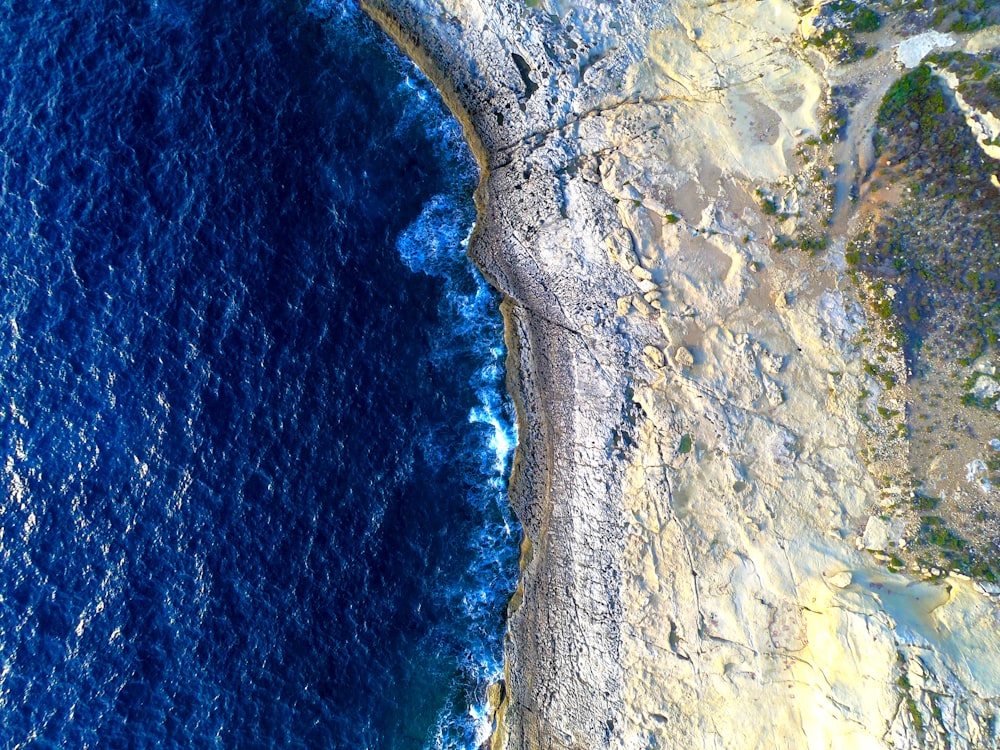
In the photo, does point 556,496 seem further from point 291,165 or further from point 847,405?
point 291,165

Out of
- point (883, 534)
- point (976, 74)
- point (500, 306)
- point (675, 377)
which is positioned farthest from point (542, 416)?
point (976, 74)

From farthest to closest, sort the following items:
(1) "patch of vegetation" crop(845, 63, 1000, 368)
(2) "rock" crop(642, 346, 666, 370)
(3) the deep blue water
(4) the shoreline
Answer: (4) the shoreline, (2) "rock" crop(642, 346, 666, 370), (3) the deep blue water, (1) "patch of vegetation" crop(845, 63, 1000, 368)

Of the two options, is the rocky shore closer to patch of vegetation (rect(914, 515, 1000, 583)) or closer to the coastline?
the coastline

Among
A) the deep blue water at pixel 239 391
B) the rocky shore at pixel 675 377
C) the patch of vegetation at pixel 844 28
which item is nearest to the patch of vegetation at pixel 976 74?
the rocky shore at pixel 675 377

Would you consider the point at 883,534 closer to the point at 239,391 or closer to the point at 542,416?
the point at 542,416

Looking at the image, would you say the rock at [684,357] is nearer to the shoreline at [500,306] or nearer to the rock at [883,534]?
the shoreline at [500,306]

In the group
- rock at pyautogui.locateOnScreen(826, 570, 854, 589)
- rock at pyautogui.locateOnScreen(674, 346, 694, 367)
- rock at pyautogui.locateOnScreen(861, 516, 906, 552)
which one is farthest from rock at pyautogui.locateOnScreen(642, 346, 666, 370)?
rock at pyautogui.locateOnScreen(826, 570, 854, 589)

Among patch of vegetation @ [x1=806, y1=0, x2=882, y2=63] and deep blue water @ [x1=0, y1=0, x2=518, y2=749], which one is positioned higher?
patch of vegetation @ [x1=806, y1=0, x2=882, y2=63]
